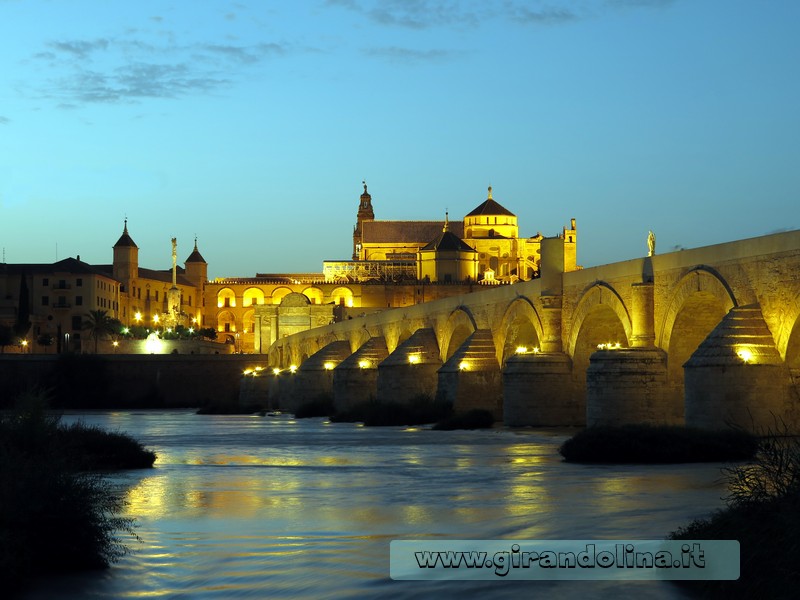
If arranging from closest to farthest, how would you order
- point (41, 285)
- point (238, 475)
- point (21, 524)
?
point (21, 524), point (238, 475), point (41, 285)

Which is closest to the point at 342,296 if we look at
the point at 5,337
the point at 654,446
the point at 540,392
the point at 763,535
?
the point at 5,337

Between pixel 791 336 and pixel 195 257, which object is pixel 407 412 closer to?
pixel 791 336

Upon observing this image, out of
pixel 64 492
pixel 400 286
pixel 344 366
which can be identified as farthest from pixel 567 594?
pixel 400 286

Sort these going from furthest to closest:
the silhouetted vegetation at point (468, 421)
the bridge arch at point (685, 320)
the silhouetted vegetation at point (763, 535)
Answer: the silhouetted vegetation at point (468, 421) < the bridge arch at point (685, 320) < the silhouetted vegetation at point (763, 535)

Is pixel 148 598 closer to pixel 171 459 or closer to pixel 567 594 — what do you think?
pixel 567 594

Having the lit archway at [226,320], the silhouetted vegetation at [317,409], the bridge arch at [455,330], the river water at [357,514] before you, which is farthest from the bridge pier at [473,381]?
the lit archway at [226,320]

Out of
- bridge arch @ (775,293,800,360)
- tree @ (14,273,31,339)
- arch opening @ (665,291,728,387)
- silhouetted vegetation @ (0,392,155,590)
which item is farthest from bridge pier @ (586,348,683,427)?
tree @ (14,273,31,339)

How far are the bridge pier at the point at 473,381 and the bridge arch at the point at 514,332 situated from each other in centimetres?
47

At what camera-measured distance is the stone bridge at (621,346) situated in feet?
77.6

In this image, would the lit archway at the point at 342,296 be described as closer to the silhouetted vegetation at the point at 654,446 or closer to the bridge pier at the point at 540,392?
the bridge pier at the point at 540,392

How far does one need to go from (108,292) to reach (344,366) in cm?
7566

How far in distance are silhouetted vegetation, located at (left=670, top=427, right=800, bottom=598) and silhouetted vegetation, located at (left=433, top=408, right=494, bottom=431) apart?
2470cm

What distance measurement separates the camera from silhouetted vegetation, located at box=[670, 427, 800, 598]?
27.5ft

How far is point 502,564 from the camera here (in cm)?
1119
